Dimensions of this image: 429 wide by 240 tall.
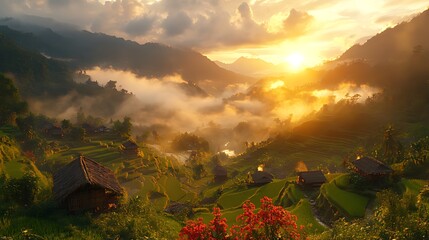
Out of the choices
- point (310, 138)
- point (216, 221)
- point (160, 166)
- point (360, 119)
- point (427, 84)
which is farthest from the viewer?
point (427, 84)

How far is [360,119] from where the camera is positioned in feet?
589

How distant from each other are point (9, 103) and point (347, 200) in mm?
92287

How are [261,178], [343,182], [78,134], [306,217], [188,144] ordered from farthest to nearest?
[188,144] < [78,134] < [261,178] < [343,182] < [306,217]

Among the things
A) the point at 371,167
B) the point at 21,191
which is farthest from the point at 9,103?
the point at 371,167

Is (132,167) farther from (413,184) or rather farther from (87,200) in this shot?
(413,184)

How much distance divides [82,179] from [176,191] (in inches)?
2331

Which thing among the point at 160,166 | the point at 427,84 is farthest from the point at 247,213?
the point at 427,84

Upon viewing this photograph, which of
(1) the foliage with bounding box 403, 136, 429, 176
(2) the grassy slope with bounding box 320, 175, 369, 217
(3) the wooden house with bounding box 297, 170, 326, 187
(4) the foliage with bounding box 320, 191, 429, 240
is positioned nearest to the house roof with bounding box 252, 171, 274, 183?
(3) the wooden house with bounding box 297, 170, 326, 187

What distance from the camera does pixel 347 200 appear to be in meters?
50.8

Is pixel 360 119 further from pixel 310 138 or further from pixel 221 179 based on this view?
pixel 221 179

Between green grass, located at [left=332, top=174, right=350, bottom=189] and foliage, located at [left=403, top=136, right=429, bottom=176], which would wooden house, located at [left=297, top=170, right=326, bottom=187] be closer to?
green grass, located at [left=332, top=174, right=350, bottom=189]

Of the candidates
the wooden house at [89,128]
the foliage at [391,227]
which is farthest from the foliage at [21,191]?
the wooden house at [89,128]

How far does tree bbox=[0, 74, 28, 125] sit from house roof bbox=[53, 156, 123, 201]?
65990 millimetres

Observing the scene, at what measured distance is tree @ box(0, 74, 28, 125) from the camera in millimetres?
86938
